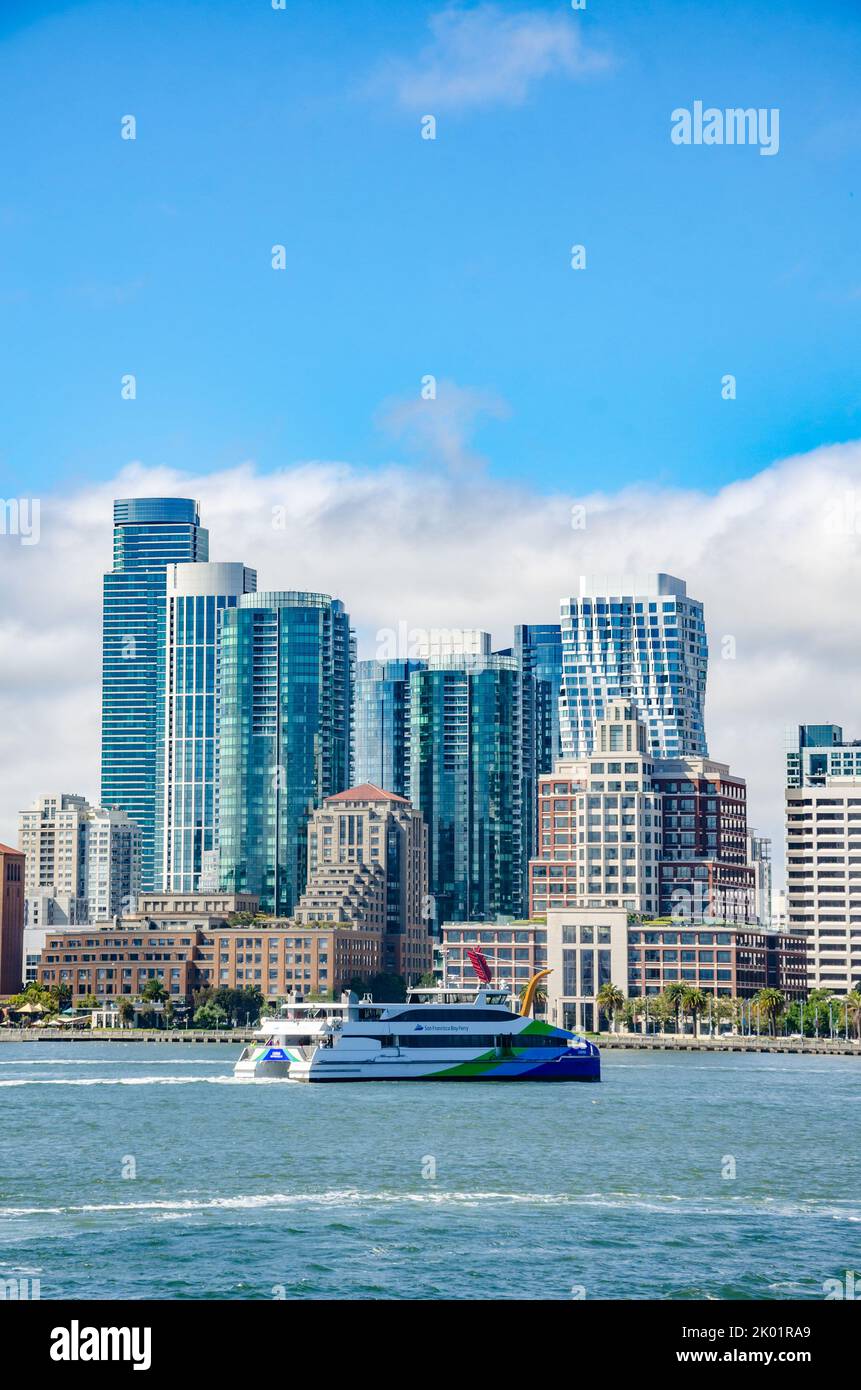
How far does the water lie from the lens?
50031mm

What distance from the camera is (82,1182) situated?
70.1 meters

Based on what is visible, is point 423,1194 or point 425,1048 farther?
point 425,1048

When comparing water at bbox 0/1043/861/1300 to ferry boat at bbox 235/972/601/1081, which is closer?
water at bbox 0/1043/861/1300

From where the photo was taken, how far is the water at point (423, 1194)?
5003 cm

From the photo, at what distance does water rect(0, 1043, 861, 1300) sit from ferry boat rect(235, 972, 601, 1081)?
8.05 m

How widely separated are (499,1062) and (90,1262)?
8229 centimetres

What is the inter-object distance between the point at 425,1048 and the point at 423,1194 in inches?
2559

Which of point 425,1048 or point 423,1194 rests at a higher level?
point 425,1048

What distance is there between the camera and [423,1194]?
66.6 meters

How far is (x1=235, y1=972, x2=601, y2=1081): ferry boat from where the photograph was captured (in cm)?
13038

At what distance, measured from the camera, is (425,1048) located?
431ft
